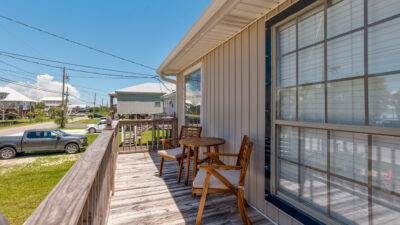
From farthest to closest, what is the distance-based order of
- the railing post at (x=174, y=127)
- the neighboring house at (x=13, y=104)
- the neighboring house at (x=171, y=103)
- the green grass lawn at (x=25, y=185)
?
the neighboring house at (x=13, y=104)
the neighboring house at (x=171, y=103)
the railing post at (x=174, y=127)
the green grass lawn at (x=25, y=185)

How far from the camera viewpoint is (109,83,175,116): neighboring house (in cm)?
1443

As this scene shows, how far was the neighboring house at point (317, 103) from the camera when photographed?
4.00ft

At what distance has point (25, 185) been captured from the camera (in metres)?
4.27

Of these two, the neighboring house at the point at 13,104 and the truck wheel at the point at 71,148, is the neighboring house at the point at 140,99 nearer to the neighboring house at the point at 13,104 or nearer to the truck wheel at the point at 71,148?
the truck wheel at the point at 71,148

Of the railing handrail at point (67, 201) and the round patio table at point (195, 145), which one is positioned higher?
the railing handrail at point (67, 201)

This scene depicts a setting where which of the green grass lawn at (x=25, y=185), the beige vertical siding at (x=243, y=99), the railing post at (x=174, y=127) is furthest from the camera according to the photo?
the railing post at (x=174, y=127)

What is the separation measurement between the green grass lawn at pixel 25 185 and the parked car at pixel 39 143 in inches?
48.4

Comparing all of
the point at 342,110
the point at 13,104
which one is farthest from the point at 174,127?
the point at 13,104

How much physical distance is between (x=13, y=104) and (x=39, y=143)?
140 feet

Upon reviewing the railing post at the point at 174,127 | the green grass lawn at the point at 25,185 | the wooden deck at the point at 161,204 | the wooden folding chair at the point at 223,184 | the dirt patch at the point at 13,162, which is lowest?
the dirt patch at the point at 13,162

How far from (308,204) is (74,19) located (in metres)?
20.4

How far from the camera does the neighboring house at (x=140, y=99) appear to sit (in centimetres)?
1443

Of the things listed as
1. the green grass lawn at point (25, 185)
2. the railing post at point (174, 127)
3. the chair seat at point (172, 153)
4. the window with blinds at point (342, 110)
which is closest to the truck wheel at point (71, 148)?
the green grass lawn at point (25, 185)

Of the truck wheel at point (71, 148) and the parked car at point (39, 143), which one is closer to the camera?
the parked car at point (39, 143)
